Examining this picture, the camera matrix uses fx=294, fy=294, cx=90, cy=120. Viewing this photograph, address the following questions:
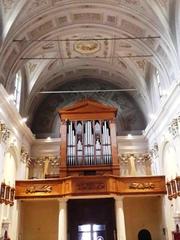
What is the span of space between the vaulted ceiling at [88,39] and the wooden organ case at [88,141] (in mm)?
2844

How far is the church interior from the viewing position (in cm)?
1299

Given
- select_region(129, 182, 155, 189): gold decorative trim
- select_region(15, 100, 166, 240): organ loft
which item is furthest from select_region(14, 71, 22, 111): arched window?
select_region(129, 182, 155, 189): gold decorative trim

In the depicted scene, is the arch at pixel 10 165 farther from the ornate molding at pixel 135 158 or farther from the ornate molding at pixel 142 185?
the ornate molding at pixel 135 158

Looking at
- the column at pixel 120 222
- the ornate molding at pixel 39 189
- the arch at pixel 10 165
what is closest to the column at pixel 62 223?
the ornate molding at pixel 39 189

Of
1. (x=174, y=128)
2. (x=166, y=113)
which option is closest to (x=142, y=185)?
→ (x=174, y=128)

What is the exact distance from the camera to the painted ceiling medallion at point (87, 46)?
16416 millimetres

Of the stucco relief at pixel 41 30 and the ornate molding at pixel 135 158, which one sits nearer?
the stucco relief at pixel 41 30

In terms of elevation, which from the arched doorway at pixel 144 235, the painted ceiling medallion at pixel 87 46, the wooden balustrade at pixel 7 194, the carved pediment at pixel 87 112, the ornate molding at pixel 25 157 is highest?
the painted ceiling medallion at pixel 87 46

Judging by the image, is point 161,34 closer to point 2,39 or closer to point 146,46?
point 146,46

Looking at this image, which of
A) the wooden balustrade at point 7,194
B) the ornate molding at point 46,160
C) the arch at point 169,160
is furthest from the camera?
the ornate molding at point 46,160

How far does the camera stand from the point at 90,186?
13.8 m

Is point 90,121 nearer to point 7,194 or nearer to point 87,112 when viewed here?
point 87,112

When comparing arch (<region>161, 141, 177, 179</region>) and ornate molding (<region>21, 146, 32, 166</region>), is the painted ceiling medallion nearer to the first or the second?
ornate molding (<region>21, 146, 32, 166</region>)

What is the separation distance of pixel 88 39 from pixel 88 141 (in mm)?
5427
